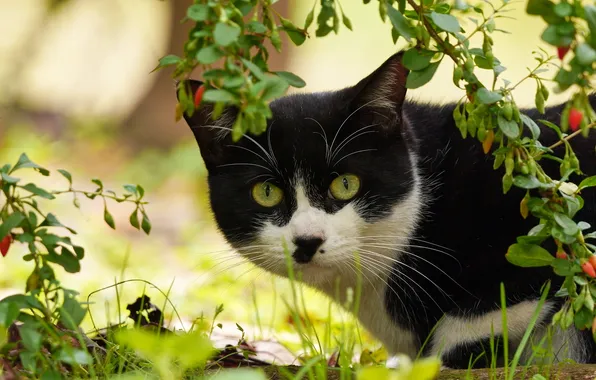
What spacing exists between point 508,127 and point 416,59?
0.75 feet

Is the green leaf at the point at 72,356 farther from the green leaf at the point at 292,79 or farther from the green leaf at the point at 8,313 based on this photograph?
the green leaf at the point at 292,79

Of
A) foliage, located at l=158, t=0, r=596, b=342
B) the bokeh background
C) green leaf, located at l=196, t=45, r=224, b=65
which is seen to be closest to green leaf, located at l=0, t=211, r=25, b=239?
foliage, located at l=158, t=0, r=596, b=342

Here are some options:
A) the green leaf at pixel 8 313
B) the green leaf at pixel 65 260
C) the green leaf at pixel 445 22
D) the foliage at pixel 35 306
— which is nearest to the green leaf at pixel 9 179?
the foliage at pixel 35 306

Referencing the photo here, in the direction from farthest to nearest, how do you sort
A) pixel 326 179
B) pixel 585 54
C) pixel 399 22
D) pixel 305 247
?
1. pixel 326 179
2. pixel 305 247
3. pixel 399 22
4. pixel 585 54

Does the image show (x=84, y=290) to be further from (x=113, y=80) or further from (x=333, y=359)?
(x=113, y=80)

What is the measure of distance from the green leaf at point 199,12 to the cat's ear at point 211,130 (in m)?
0.85

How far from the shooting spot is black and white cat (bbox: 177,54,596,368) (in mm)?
2160

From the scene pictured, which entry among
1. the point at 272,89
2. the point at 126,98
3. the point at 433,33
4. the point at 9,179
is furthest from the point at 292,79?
the point at 126,98

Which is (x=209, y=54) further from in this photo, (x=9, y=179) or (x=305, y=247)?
(x=305, y=247)

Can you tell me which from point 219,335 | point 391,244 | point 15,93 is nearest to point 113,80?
point 15,93

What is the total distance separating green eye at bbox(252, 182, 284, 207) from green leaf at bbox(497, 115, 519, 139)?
0.78 metres

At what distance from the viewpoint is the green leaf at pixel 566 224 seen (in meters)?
1.59

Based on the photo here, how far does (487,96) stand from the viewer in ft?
5.14

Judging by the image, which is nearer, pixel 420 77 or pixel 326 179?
pixel 420 77
